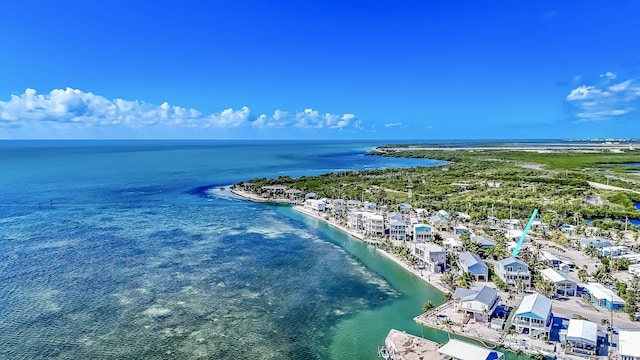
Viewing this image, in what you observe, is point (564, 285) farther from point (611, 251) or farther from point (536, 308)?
point (611, 251)

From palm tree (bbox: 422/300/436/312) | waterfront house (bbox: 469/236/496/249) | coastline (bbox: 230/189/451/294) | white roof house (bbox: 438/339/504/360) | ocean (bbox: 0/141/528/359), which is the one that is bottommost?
ocean (bbox: 0/141/528/359)

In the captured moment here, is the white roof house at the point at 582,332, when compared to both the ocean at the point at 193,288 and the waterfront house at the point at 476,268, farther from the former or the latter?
the waterfront house at the point at 476,268

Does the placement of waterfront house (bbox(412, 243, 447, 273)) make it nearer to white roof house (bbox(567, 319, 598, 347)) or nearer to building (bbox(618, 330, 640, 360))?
white roof house (bbox(567, 319, 598, 347))

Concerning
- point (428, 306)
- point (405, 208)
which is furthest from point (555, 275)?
point (405, 208)

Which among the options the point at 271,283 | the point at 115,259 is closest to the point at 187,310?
the point at 271,283

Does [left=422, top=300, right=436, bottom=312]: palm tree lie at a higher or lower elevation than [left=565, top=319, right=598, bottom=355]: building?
lower

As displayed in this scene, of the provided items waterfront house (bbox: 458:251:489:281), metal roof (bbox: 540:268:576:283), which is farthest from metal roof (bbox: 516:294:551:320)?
waterfront house (bbox: 458:251:489:281)
